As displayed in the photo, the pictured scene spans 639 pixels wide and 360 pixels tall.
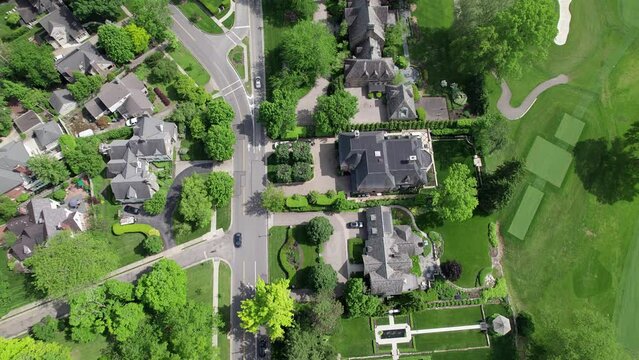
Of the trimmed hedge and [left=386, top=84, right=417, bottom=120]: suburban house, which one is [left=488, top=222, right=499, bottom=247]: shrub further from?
the trimmed hedge

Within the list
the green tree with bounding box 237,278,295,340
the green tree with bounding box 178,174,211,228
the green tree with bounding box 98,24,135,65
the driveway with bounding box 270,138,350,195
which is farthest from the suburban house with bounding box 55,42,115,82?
the green tree with bounding box 237,278,295,340

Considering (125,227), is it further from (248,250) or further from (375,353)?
(375,353)

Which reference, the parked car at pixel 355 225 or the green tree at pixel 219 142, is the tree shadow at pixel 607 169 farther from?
the green tree at pixel 219 142

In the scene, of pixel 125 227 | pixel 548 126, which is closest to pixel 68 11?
pixel 125 227

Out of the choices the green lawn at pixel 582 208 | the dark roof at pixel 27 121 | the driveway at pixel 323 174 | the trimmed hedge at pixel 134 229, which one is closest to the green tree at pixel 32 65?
the dark roof at pixel 27 121

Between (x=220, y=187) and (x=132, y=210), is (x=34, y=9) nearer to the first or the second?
(x=132, y=210)
